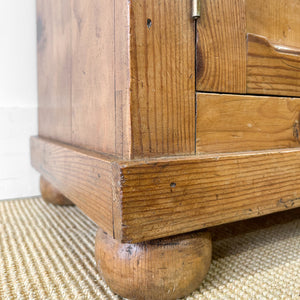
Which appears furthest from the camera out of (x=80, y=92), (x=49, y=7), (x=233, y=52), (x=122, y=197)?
(x=49, y=7)

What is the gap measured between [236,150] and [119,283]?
0.80 feet

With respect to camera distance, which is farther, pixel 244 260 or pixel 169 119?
pixel 244 260

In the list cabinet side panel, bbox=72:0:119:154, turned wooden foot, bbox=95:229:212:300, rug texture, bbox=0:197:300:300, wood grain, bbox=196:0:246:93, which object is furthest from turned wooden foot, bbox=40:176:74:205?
wood grain, bbox=196:0:246:93

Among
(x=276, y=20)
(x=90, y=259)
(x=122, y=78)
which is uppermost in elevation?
(x=276, y=20)

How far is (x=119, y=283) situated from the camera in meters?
0.39

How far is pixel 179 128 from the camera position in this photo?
1.30 ft

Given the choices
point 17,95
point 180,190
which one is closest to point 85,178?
point 180,190

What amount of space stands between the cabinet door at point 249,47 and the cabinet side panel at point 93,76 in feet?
0.41

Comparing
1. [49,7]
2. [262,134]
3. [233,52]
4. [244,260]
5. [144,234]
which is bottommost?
[244,260]

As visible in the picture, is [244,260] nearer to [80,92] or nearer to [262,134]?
[262,134]

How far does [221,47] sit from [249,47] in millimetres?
56

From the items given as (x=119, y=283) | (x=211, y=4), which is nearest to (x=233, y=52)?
(x=211, y=4)

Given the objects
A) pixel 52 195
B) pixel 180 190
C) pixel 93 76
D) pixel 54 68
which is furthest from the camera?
pixel 52 195

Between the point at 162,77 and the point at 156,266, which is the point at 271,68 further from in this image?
the point at 156,266
